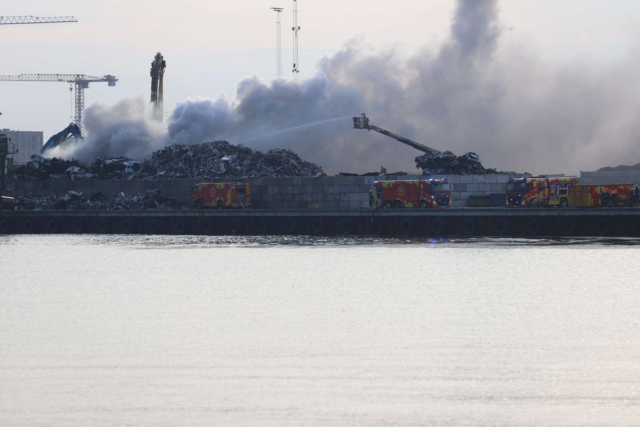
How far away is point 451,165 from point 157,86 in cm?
5370

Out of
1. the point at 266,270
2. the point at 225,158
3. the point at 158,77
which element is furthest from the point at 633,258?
the point at 158,77

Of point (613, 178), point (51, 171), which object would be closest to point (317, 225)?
point (613, 178)

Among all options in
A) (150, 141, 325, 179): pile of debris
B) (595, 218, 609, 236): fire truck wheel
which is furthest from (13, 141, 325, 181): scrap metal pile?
(595, 218, 609, 236): fire truck wheel

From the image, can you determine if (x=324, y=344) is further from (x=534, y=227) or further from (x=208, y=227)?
(x=208, y=227)

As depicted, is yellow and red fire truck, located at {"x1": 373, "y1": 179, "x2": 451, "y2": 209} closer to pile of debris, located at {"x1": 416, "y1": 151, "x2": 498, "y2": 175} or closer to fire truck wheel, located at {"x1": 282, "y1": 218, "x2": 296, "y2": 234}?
fire truck wheel, located at {"x1": 282, "y1": 218, "x2": 296, "y2": 234}

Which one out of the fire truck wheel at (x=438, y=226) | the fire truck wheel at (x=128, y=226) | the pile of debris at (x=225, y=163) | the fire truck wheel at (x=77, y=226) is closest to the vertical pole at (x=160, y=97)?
the pile of debris at (x=225, y=163)

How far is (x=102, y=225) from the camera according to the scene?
80.1 meters

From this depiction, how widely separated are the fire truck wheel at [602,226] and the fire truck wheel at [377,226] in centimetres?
1577

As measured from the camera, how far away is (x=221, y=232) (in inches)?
2940

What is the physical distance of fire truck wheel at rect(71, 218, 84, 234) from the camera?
264 ft

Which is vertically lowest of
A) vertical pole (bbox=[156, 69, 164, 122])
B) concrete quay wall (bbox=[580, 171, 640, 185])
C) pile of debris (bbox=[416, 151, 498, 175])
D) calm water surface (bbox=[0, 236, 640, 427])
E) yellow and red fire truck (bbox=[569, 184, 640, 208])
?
calm water surface (bbox=[0, 236, 640, 427])

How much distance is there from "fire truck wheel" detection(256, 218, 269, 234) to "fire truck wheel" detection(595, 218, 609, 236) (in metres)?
25.5

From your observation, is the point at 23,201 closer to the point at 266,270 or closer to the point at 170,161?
the point at 170,161

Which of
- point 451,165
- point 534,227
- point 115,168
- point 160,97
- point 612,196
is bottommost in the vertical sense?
point 534,227
